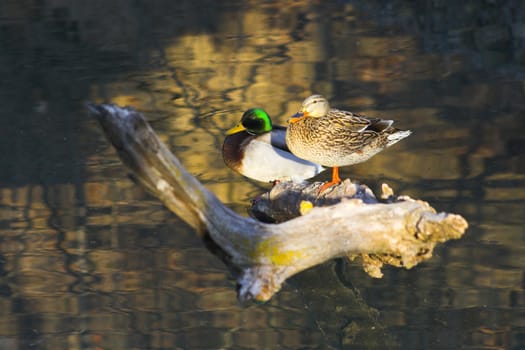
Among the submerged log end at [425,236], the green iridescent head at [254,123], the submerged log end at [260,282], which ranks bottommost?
the submerged log end at [260,282]

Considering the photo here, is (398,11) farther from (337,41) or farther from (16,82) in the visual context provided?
(16,82)

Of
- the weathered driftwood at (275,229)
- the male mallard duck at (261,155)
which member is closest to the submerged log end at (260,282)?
the weathered driftwood at (275,229)

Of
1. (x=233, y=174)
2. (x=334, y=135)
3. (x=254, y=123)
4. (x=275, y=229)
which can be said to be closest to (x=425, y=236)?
(x=275, y=229)

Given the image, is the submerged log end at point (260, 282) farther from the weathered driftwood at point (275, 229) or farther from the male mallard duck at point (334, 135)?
the male mallard duck at point (334, 135)

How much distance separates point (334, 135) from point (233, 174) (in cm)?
156

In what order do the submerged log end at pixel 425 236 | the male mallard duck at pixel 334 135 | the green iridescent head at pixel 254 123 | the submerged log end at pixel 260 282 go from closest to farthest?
the submerged log end at pixel 425 236, the submerged log end at pixel 260 282, the male mallard duck at pixel 334 135, the green iridescent head at pixel 254 123

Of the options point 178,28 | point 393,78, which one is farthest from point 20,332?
point 178,28

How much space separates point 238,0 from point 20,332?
1047 centimetres

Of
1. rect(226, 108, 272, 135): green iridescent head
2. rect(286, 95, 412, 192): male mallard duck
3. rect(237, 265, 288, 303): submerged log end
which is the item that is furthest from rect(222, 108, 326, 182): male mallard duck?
rect(237, 265, 288, 303): submerged log end

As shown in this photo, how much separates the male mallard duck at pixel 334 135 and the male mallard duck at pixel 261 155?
555 millimetres

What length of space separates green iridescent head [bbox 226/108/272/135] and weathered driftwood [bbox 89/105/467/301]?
2245mm

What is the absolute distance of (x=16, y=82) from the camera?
33.3ft

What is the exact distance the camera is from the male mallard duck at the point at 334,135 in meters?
5.46

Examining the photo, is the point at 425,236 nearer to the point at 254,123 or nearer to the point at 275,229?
the point at 275,229
